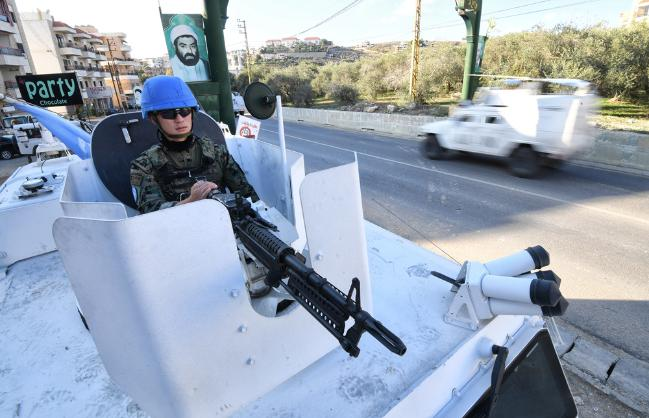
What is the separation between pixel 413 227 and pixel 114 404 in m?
4.99

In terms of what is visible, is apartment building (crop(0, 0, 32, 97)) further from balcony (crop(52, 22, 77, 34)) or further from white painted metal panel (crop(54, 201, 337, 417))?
white painted metal panel (crop(54, 201, 337, 417))

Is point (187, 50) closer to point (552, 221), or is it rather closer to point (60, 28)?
point (552, 221)

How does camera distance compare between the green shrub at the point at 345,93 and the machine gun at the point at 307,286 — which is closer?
the machine gun at the point at 307,286

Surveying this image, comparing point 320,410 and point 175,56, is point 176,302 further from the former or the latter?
point 175,56

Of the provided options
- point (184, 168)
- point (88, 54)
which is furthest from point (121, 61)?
point (184, 168)

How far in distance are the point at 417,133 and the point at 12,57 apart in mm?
37277

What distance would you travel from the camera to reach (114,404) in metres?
1.32

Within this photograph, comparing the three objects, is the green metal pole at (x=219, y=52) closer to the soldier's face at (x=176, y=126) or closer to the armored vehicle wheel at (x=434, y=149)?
the soldier's face at (x=176, y=126)

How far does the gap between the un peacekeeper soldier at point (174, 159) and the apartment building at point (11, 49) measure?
38084mm

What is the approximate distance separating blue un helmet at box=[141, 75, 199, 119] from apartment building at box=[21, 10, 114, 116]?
4474 cm

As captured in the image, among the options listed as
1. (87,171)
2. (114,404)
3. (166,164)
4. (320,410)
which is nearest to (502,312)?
(320,410)

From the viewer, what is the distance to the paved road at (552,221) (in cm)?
367

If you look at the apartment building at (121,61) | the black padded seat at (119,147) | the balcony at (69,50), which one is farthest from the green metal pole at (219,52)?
the apartment building at (121,61)

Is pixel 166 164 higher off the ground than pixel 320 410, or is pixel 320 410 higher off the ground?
pixel 166 164
